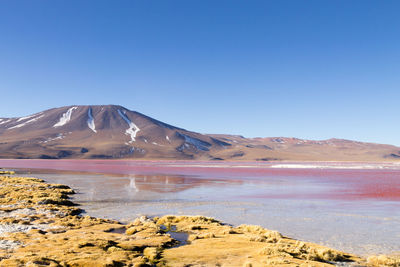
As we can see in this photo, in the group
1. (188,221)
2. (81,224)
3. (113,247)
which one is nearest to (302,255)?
(113,247)

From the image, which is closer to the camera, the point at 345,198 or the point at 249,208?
the point at 249,208

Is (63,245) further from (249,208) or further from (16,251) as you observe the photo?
(249,208)

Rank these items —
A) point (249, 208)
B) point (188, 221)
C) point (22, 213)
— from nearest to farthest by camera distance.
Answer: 1. point (188, 221)
2. point (22, 213)
3. point (249, 208)

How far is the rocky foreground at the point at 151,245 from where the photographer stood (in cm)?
942

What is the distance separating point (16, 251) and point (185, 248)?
17.2ft

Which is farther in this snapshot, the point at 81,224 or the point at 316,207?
the point at 316,207

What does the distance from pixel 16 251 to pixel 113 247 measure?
285 centimetres

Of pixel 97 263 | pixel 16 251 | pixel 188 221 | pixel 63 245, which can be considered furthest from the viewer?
pixel 188 221

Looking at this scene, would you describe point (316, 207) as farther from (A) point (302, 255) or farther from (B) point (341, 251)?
(A) point (302, 255)

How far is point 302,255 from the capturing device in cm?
1007

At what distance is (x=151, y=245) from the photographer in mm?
11445

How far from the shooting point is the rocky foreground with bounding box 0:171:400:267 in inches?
371

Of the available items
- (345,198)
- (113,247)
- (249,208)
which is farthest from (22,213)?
(345,198)

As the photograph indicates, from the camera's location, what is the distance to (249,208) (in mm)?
20297
